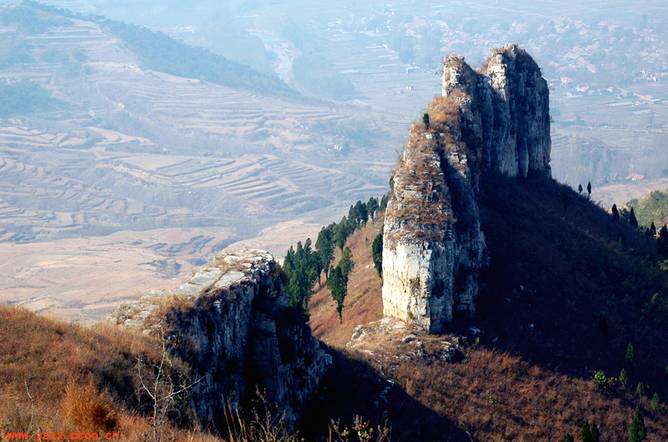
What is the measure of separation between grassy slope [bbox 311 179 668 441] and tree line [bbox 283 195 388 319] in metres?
1.90

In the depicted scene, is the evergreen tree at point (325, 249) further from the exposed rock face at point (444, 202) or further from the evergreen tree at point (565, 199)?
the evergreen tree at point (565, 199)

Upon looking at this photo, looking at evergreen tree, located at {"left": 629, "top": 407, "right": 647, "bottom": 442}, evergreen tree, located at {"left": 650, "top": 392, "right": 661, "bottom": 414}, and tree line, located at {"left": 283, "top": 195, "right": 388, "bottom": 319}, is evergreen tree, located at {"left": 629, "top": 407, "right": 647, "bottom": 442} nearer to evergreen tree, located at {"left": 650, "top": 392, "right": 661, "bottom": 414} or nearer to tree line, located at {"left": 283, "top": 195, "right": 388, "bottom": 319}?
evergreen tree, located at {"left": 650, "top": 392, "right": 661, "bottom": 414}

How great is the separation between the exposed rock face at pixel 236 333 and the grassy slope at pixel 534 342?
3010 millimetres

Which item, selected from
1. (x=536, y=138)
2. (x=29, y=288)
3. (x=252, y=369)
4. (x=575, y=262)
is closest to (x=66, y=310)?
(x=29, y=288)

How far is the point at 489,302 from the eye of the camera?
46.9 metres

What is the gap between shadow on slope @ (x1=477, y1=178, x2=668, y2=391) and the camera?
4538cm

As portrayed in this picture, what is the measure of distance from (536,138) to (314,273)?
83.9 ft

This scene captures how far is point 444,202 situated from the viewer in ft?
151

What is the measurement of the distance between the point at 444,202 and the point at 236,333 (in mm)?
20304

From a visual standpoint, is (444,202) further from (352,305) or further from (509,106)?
(509,106)

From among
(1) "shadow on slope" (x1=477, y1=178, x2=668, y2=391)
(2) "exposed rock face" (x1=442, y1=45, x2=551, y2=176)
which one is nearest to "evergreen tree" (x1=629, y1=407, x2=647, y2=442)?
(1) "shadow on slope" (x1=477, y1=178, x2=668, y2=391)

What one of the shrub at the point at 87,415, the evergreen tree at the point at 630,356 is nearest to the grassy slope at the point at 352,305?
the evergreen tree at the point at 630,356

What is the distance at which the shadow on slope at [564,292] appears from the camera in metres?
45.4

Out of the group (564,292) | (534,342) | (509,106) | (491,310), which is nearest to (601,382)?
(534,342)
